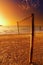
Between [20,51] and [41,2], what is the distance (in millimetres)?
6383

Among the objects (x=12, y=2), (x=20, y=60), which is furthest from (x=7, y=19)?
(x=20, y=60)

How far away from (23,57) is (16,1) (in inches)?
265

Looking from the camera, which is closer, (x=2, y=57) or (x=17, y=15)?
(x=2, y=57)

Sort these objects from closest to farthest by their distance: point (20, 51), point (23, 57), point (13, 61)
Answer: point (13, 61)
point (23, 57)
point (20, 51)

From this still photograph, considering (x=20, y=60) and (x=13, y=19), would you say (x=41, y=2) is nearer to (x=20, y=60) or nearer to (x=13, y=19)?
(x=13, y=19)

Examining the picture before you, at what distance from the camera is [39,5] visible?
35.1 feet

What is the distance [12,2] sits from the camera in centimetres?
1049

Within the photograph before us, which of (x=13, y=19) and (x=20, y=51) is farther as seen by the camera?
(x=13, y=19)

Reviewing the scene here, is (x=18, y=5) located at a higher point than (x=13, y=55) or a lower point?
higher

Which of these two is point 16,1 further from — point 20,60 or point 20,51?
point 20,60

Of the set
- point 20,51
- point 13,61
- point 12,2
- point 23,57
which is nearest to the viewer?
point 13,61

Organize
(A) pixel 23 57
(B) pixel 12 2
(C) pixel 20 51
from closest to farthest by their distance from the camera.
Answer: (A) pixel 23 57, (C) pixel 20 51, (B) pixel 12 2

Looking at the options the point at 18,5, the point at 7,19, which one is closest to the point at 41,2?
the point at 18,5

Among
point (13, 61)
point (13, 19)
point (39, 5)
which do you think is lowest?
point (13, 61)
